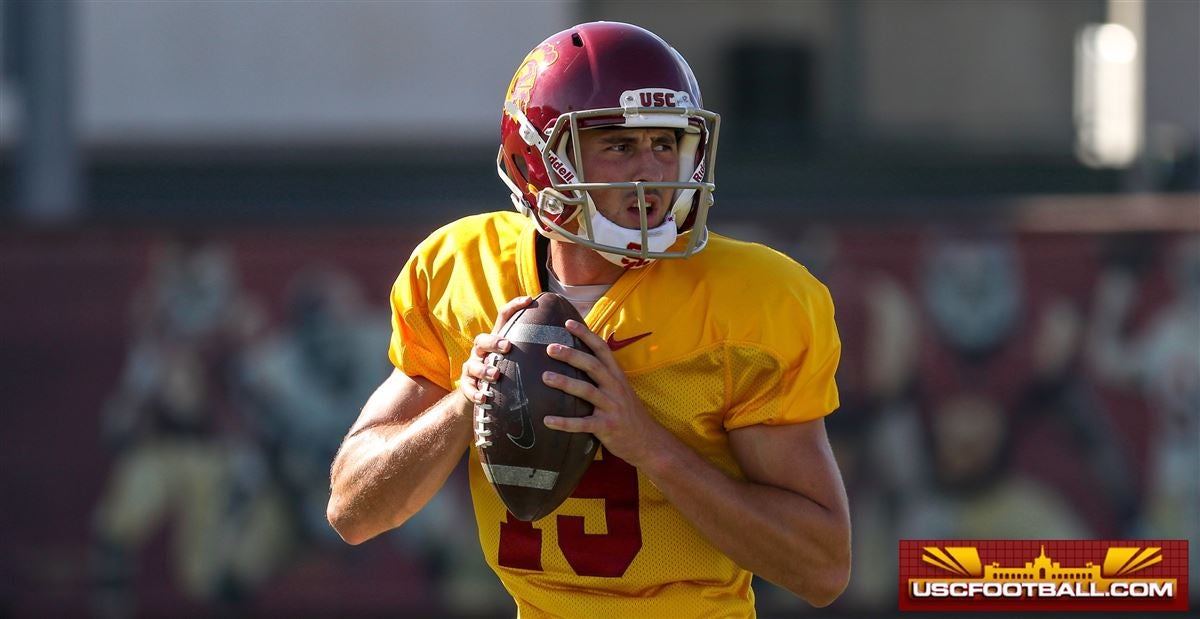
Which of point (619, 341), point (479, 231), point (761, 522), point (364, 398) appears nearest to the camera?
point (761, 522)

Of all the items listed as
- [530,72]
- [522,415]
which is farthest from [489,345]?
[530,72]

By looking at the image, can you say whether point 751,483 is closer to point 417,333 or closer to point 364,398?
point 417,333

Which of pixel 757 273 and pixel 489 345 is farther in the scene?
pixel 757 273

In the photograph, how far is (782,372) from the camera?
2.66 m

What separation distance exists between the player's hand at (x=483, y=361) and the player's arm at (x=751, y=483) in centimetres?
10

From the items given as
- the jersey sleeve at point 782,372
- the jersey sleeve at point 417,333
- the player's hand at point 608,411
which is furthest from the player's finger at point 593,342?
the jersey sleeve at point 417,333

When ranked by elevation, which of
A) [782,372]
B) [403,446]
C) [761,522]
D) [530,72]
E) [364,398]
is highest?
[530,72]

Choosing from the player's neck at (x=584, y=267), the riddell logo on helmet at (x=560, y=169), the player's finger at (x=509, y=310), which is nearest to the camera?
the player's finger at (x=509, y=310)

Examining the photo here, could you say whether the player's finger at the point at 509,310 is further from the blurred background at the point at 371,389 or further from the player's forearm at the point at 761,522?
the blurred background at the point at 371,389

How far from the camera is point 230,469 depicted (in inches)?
269

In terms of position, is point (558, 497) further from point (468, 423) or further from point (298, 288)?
point (298, 288)

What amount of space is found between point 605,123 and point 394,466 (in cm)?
70

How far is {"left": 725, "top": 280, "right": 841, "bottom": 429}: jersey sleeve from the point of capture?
2654 mm

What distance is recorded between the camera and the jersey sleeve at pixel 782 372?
8.71ft
